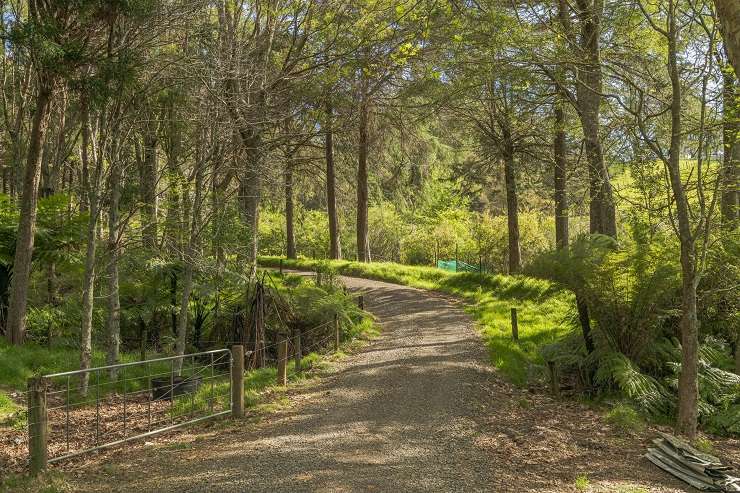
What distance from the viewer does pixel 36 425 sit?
5523 millimetres

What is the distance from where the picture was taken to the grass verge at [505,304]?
36.3 feet

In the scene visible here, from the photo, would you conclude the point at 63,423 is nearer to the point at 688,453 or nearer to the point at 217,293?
the point at 217,293

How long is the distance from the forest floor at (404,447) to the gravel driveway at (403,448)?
0.01 metres

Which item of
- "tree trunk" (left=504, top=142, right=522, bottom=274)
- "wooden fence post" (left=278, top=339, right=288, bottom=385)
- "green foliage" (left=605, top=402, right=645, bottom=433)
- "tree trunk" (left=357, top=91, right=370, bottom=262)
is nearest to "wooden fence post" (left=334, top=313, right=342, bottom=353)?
"wooden fence post" (left=278, top=339, right=288, bottom=385)

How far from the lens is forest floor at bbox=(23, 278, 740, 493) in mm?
5449

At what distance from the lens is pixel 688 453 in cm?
602

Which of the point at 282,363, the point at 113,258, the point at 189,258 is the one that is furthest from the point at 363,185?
the point at 113,258

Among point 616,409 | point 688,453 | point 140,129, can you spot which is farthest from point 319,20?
point 688,453

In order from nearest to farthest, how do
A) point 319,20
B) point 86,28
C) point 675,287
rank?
point 86,28, point 675,287, point 319,20

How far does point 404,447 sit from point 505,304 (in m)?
10.3

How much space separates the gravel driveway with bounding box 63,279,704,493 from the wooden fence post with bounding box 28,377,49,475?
0.40 meters

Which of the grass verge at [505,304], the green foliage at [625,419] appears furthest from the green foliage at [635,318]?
the grass verge at [505,304]

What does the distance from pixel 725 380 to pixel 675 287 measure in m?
1.46

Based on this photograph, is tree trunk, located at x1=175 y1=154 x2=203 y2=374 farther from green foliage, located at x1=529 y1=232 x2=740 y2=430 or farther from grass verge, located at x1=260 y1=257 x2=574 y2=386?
green foliage, located at x1=529 y1=232 x2=740 y2=430
